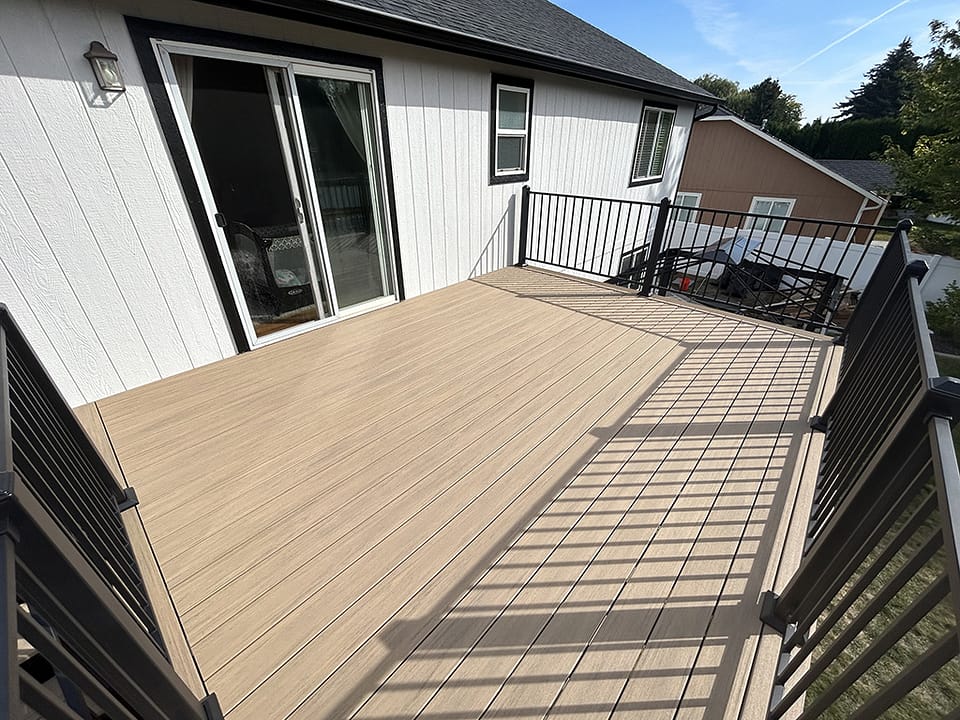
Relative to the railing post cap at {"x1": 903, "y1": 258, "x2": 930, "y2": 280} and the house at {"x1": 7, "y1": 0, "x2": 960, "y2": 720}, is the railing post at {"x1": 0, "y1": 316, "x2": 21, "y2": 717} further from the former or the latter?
the railing post cap at {"x1": 903, "y1": 258, "x2": 930, "y2": 280}

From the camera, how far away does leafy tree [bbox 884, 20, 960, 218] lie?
6906 mm

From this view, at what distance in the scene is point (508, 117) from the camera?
14.9ft

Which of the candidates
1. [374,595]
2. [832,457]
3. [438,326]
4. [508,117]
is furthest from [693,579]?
[508,117]

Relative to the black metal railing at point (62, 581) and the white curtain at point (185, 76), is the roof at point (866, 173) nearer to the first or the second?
the white curtain at point (185, 76)

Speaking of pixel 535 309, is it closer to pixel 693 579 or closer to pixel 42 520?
pixel 693 579

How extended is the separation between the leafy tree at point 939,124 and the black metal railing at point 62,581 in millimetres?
11364

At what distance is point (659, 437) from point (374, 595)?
1680 millimetres

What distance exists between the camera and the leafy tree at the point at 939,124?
691 centimetres

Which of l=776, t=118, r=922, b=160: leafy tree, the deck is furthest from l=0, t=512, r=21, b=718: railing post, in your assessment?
l=776, t=118, r=922, b=160: leafy tree

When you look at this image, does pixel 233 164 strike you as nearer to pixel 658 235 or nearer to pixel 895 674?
pixel 658 235

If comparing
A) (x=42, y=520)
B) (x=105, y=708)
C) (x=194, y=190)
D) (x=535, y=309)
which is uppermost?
(x=194, y=190)


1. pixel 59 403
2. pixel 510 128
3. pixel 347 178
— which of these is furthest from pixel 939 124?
pixel 59 403

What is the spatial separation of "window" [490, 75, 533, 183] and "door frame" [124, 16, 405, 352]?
4.75 ft

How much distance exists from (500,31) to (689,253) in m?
4.57
